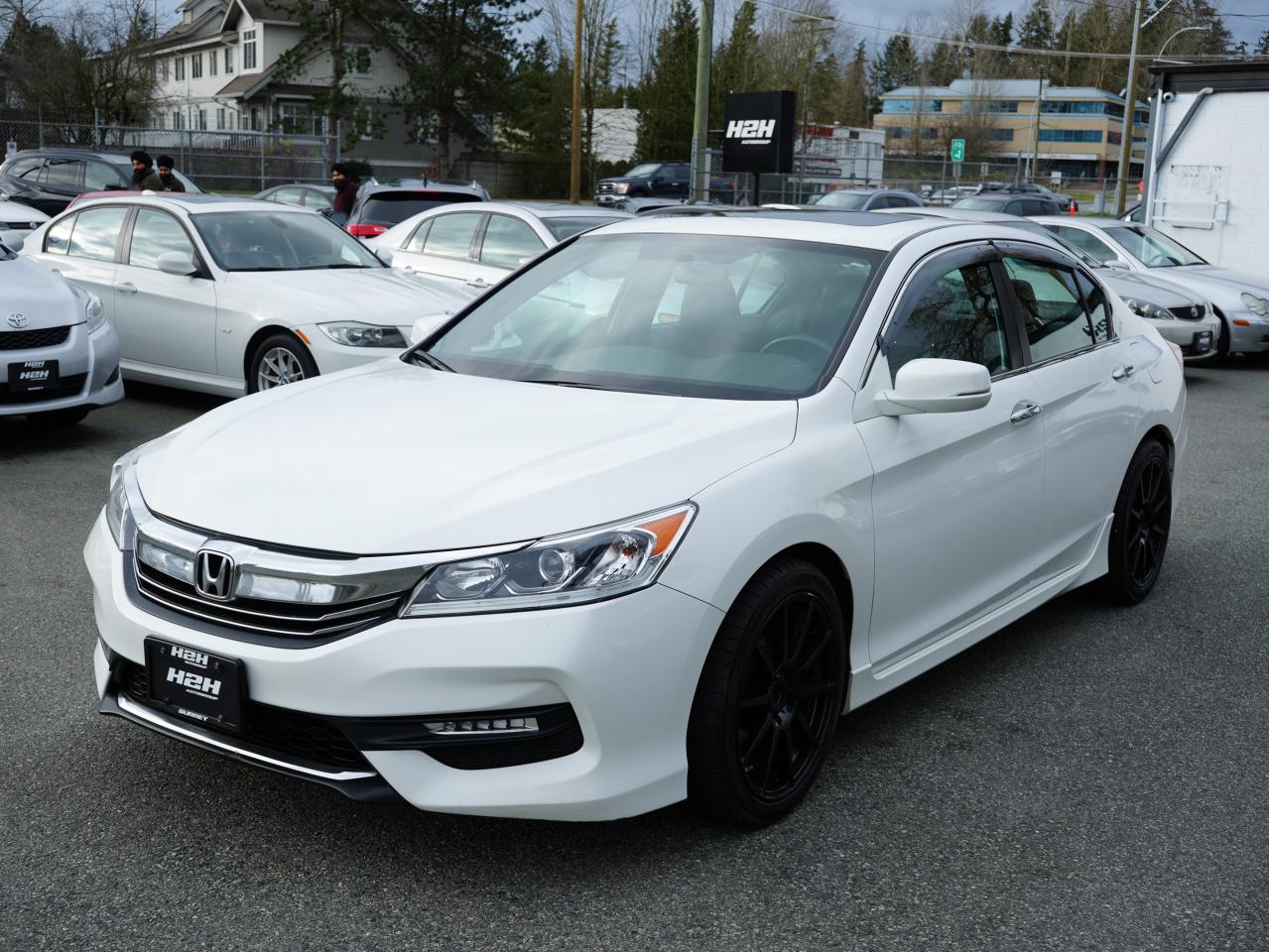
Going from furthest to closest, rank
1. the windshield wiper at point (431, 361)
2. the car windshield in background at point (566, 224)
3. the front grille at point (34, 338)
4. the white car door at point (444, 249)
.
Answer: the white car door at point (444, 249) → the car windshield in background at point (566, 224) → the front grille at point (34, 338) → the windshield wiper at point (431, 361)

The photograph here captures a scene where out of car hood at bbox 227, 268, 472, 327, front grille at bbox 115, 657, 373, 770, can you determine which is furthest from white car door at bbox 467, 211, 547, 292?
front grille at bbox 115, 657, 373, 770

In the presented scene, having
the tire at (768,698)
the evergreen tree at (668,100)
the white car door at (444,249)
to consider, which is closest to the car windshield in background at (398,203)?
the white car door at (444,249)

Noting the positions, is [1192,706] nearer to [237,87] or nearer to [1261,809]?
[1261,809]

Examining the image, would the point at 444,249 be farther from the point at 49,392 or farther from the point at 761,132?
the point at 761,132

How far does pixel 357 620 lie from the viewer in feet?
9.80

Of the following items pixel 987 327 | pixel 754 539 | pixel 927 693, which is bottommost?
pixel 927 693

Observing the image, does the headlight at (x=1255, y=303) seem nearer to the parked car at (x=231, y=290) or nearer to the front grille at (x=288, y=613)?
the parked car at (x=231, y=290)

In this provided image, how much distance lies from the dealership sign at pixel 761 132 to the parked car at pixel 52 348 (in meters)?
11.1

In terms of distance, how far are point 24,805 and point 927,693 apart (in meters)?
2.79

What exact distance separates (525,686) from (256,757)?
677 mm

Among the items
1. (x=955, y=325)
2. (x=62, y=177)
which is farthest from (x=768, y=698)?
(x=62, y=177)

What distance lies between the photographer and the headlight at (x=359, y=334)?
29.2 ft

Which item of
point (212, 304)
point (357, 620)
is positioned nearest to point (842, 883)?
point (357, 620)

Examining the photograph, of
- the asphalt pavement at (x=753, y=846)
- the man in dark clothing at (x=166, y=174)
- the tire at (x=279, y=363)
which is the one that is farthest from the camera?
the man in dark clothing at (x=166, y=174)
